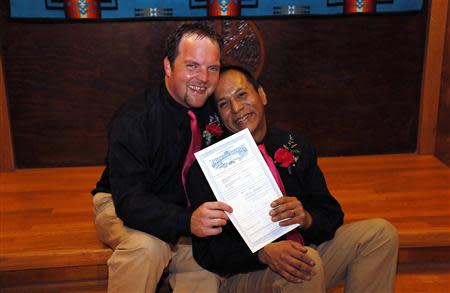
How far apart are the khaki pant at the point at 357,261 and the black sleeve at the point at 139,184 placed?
311 mm

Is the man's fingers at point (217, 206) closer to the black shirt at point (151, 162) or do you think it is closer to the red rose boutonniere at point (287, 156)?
the black shirt at point (151, 162)

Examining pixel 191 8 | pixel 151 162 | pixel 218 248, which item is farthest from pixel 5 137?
pixel 218 248

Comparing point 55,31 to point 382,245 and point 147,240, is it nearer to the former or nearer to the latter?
point 147,240

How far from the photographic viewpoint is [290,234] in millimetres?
1919

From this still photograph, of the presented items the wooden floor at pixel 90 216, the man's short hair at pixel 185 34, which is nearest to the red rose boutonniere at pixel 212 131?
the man's short hair at pixel 185 34

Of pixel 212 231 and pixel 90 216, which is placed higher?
pixel 212 231

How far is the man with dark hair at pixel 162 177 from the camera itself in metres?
1.78

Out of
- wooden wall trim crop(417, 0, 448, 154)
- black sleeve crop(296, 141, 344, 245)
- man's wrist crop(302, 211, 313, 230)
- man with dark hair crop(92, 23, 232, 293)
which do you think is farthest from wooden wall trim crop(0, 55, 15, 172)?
wooden wall trim crop(417, 0, 448, 154)

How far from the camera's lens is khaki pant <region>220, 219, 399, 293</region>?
6.13 ft

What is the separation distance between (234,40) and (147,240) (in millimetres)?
1659

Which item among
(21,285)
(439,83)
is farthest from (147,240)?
(439,83)

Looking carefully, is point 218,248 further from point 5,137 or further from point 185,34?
point 5,137

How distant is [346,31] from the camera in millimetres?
3182

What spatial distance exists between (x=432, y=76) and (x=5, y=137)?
101 inches
